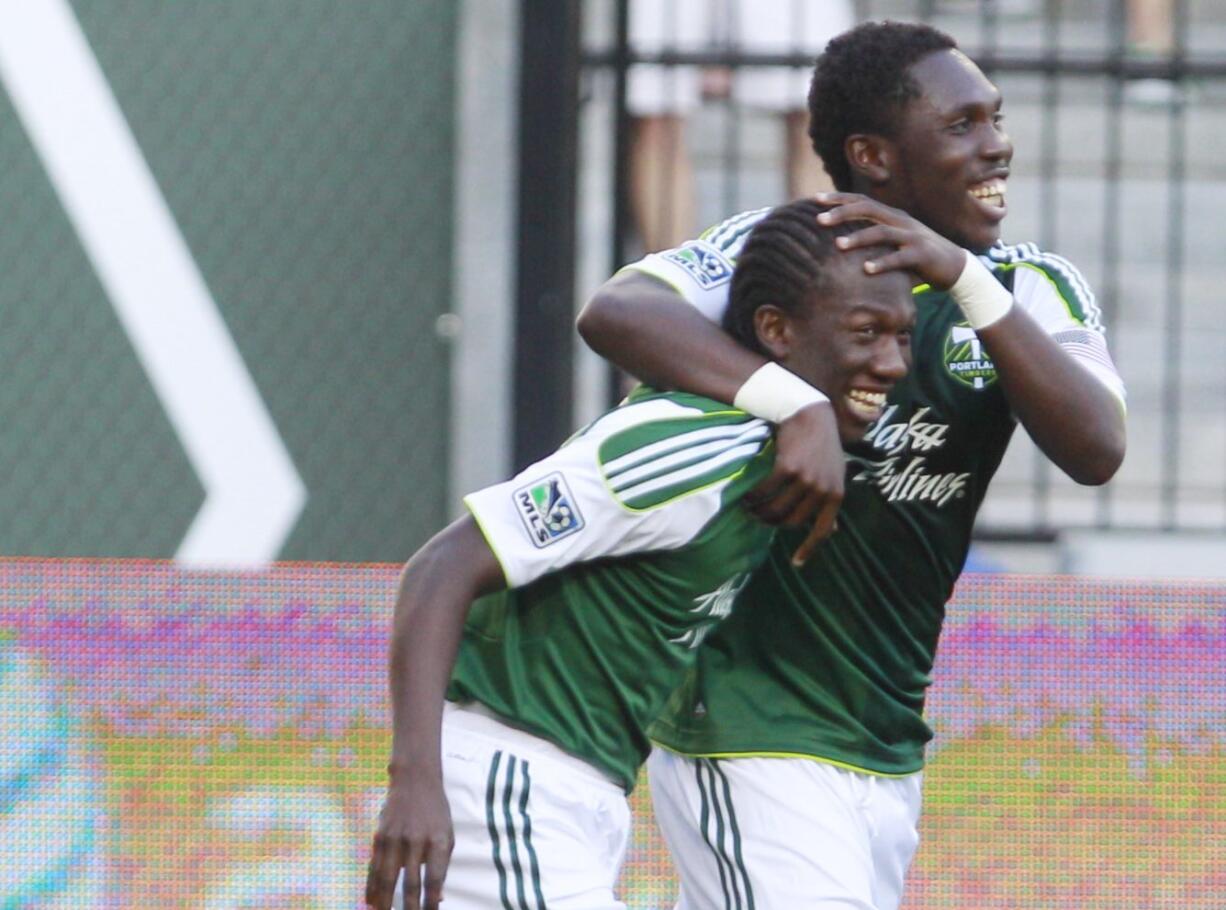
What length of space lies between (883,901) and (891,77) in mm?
1252

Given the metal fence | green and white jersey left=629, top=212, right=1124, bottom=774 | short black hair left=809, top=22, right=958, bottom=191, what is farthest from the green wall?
green and white jersey left=629, top=212, right=1124, bottom=774

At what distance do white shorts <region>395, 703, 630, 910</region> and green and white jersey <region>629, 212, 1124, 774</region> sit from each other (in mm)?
390

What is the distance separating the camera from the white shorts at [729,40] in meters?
6.89

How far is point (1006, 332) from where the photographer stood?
3014mm

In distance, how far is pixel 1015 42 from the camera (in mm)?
7887

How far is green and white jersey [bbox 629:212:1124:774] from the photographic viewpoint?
327cm

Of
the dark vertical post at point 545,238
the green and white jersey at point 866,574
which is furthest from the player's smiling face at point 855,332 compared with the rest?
the dark vertical post at point 545,238

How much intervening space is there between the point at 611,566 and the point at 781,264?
493mm

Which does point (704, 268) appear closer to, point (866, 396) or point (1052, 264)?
point (866, 396)

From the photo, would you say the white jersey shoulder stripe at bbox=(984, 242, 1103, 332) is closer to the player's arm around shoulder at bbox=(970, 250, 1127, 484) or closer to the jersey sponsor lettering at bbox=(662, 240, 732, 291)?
the player's arm around shoulder at bbox=(970, 250, 1127, 484)

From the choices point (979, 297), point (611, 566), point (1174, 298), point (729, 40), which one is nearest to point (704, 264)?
point (979, 297)

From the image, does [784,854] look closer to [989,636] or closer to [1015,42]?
[989,636]

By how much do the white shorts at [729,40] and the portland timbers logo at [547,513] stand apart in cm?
412

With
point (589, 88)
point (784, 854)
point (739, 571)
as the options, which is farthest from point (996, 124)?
point (589, 88)
